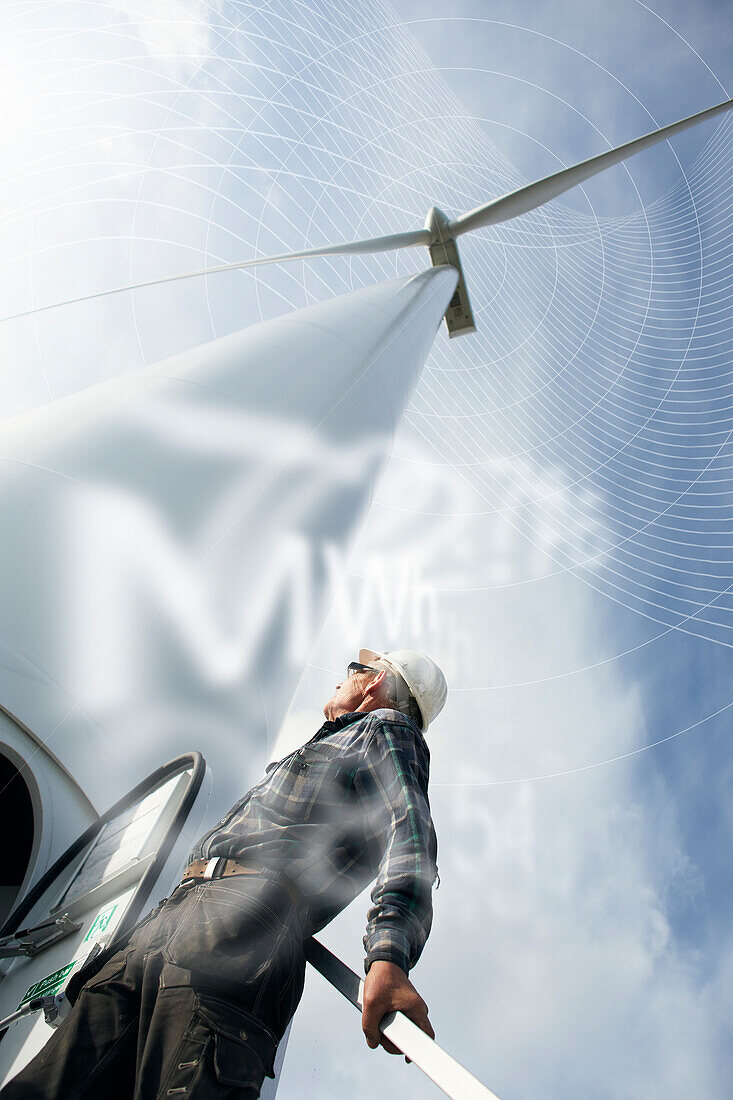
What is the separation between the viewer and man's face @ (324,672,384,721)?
3.79m

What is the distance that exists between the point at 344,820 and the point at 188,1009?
39.2 inches

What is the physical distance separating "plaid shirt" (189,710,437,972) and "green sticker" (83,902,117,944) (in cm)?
42

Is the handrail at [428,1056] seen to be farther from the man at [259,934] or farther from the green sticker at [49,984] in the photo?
the green sticker at [49,984]

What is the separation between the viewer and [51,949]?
282 cm

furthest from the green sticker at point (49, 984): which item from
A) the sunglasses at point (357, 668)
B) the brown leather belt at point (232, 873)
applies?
the sunglasses at point (357, 668)

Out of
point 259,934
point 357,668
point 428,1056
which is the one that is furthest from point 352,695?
point 428,1056

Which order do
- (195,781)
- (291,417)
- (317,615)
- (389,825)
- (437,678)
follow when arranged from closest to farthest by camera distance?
1. (389,825)
2. (195,781)
3. (437,678)
4. (291,417)
5. (317,615)

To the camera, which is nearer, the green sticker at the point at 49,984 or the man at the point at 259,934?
the man at the point at 259,934

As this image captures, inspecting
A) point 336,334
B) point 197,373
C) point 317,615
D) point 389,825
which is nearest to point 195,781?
point 389,825

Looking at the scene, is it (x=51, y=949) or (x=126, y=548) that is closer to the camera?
(x=51, y=949)

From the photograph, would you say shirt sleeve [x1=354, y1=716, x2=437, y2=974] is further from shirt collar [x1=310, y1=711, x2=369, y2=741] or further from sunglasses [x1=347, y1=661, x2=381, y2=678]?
sunglasses [x1=347, y1=661, x2=381, y2=678]

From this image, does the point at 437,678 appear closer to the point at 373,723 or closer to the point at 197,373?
the point at 373,723

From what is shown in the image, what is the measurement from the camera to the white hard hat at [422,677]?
4.04 m

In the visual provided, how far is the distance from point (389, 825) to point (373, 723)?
526 millimetres
